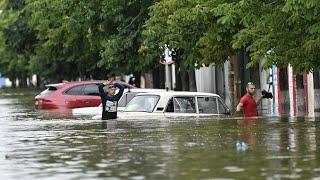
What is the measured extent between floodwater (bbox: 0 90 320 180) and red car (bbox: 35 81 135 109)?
1131 centimetres

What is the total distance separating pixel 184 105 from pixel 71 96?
11856mm

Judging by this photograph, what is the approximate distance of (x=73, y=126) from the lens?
941 inches

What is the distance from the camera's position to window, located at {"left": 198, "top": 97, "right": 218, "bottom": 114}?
24.8 meters

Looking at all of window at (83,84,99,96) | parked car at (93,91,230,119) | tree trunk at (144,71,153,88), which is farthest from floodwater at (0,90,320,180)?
tree trunk at (144,71,153,88)

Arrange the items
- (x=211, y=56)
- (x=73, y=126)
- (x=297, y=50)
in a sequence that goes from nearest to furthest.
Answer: (x=297, y=50), (x=73, y=126), (x=211, y=56)

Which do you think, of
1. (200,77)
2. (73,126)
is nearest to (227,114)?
(73,126)

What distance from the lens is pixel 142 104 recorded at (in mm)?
24578

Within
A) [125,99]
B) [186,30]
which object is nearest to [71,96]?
[186,30]

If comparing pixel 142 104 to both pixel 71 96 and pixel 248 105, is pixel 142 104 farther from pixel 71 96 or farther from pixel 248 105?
pixel 71 96

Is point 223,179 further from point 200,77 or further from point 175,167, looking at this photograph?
point 200,77

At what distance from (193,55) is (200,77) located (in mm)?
32664

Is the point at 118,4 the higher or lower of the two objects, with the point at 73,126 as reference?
higher

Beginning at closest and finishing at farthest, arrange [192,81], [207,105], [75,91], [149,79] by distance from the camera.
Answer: [207,105]
[75,91]
[192,81]
[149,79]

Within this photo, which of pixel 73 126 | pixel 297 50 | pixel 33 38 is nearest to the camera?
pixel 297 50
